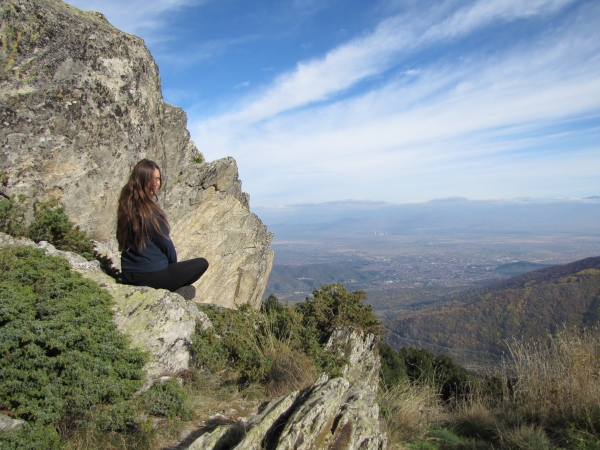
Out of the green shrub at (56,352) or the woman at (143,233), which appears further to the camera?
the woman at (143,233)

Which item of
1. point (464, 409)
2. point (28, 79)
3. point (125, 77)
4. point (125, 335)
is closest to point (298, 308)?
point (464, 409)

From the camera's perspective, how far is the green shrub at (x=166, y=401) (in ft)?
13.2

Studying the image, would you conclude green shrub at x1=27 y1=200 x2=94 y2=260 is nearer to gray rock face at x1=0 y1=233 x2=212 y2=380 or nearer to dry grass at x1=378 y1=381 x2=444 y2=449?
gray rock face at x1=0 y1=233 x2=212 y2=380

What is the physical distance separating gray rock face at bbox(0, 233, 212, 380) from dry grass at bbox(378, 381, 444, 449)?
291 centimetres

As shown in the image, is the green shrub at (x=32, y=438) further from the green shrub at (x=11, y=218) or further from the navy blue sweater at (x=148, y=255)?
the green shrub at (x=11, y=218)

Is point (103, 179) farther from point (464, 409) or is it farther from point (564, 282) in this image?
point (564, 282)

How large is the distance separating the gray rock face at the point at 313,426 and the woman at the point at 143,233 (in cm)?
280

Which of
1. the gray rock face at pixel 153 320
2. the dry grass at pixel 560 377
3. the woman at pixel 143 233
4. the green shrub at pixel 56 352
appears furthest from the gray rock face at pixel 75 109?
the dry grass at pixel 560 377

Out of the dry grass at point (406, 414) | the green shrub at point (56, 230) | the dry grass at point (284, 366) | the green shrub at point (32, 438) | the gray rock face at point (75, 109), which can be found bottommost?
the dry grass at point (406, 414)

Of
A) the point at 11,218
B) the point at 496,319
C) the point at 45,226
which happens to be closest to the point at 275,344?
the point at 45,226

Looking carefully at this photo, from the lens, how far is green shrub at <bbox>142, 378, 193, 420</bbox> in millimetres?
4035

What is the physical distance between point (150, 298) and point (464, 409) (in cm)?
541

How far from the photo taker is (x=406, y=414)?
5453 mm

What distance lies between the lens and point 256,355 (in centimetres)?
569
